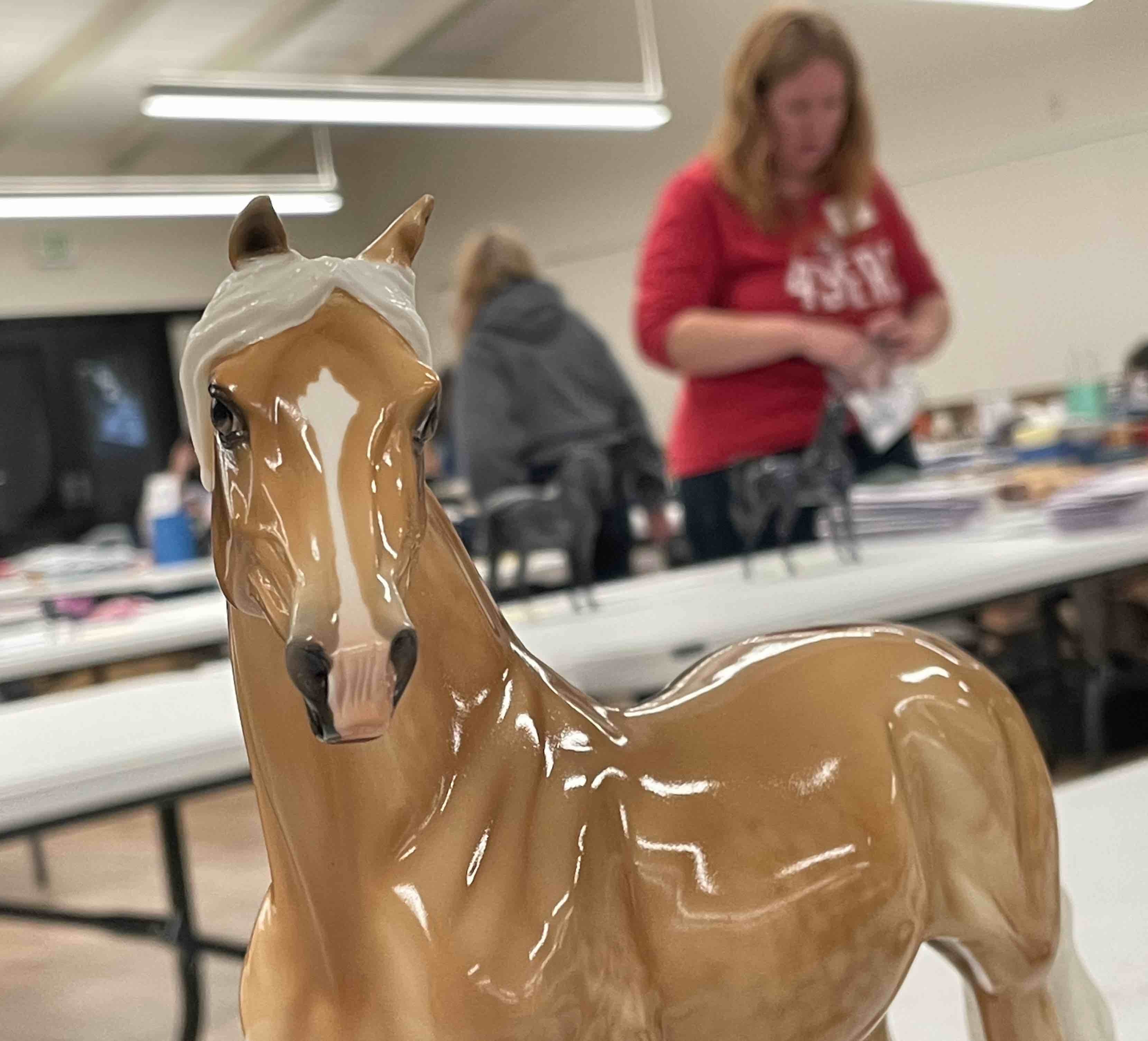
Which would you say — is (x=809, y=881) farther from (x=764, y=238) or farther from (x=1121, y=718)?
(x=1121, y=718)

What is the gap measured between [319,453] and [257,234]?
3.0 inches

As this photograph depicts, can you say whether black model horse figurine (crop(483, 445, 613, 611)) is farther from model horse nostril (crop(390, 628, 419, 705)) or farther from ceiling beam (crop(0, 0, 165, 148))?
ceiling beam (crop(0, 0, 165, 148))

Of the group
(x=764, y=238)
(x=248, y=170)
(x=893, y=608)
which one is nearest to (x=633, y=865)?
(x=893, y=608)

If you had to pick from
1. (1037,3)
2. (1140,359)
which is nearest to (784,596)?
(1037,3)

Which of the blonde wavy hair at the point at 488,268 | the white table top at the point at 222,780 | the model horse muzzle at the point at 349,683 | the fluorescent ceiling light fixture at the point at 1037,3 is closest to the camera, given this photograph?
the model horse muzzle at the point at 349,683

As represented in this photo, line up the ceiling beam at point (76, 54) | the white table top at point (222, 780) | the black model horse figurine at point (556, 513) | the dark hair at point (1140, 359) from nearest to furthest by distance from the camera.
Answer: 1. the white table top at point (222, 780)
2. the black model horse figurine at point (556, 513)
3. the dark hair at point (1140, 359)
4. the ceiling beam at point (76, 54)

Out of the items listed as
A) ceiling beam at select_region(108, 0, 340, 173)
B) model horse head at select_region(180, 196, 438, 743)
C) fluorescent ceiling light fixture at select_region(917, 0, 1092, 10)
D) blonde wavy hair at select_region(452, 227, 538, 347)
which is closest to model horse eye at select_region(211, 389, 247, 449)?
model horse head at select_region(180, 196, 438, 743)

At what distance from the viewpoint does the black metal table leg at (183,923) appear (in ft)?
4.51

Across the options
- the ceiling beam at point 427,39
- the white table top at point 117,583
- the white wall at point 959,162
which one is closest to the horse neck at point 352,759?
the white table top at point 117,583

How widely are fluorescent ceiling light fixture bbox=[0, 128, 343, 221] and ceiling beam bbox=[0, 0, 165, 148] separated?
48 centimetres

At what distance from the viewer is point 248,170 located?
765 cm

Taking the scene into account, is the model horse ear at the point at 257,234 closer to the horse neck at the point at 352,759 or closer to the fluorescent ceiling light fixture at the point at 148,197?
the horse neck at the point at 352,759

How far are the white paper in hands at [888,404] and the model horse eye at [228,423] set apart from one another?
3.82 ft

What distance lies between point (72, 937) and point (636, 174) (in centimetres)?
436
